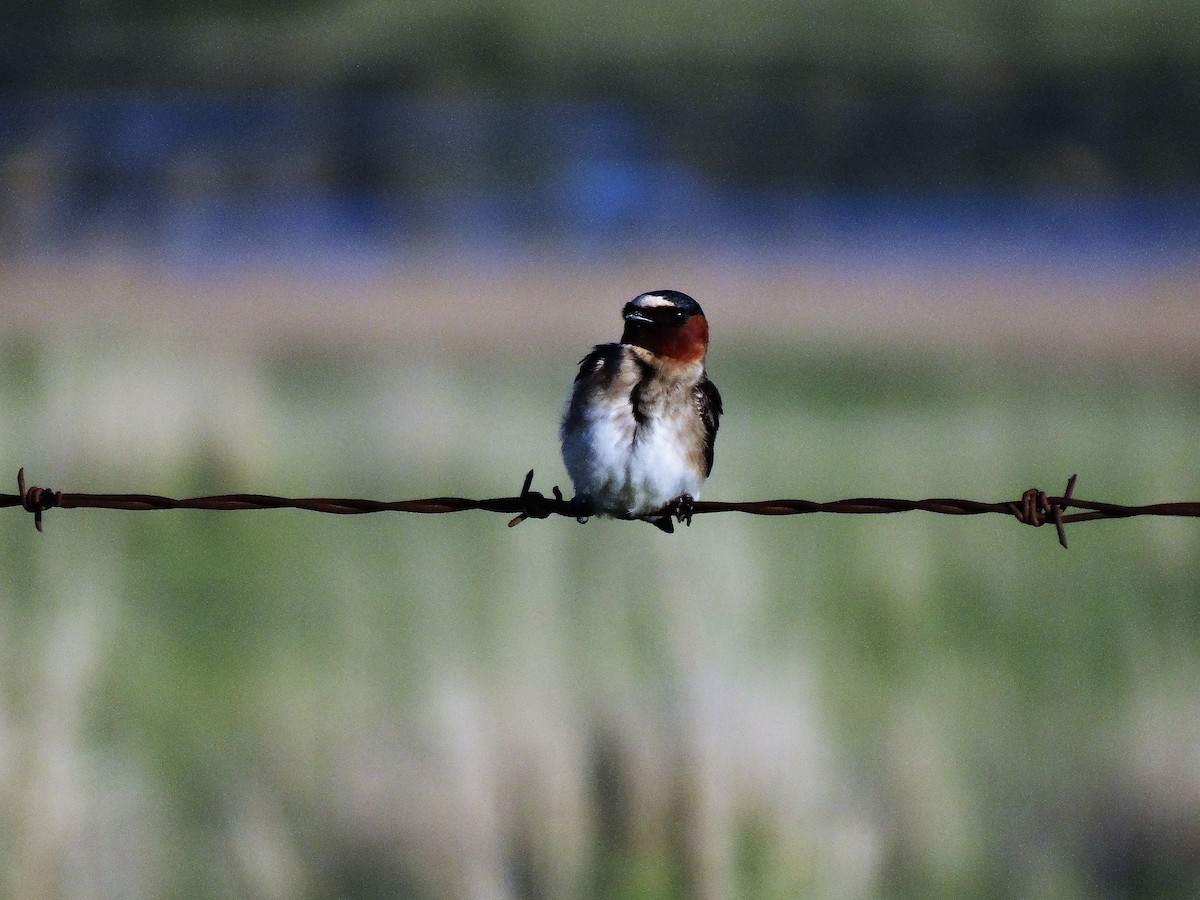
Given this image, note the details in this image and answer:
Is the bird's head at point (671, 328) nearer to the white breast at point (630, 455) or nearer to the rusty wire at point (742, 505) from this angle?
the white breast at point (630, 455)

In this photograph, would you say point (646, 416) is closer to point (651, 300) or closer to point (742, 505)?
point (651, 300)

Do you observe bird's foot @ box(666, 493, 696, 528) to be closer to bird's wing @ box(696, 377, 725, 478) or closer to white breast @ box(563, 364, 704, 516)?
white breast @ box(563, 364, 704, 516)

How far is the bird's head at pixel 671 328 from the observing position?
459 cm

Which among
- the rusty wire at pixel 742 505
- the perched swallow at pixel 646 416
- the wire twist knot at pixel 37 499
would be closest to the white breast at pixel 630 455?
the perched swallow at pixel 646 416

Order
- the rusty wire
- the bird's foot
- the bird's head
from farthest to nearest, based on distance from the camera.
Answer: the bird's head → the bird's foot → the rusty wire

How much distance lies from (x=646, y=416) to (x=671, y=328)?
0.37m

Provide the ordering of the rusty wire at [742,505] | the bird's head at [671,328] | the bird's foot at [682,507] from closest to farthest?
1. the rusty wire at [742,505]
2. the bird's foot at [682,507]
3. the bird's head at [671,328]

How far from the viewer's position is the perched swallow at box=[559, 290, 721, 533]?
436cm

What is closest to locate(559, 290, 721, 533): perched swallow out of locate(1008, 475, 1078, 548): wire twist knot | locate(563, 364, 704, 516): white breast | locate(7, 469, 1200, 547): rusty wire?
locate(563, 364, 704, 516): white breast

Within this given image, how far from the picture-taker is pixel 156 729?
9.02 metres

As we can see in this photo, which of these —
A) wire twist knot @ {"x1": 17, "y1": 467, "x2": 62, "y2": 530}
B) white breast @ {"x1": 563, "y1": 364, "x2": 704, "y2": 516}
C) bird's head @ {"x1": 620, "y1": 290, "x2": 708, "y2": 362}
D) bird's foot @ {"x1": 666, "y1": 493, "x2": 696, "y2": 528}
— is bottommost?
wire twist knot @ {"x1": 17, "y1": 467, "x2": 62, "y2": 530}

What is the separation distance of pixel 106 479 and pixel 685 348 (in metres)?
7.17

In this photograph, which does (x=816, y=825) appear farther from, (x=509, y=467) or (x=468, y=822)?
(x=509, y=467)

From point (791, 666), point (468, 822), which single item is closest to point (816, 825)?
point (791, 666)
